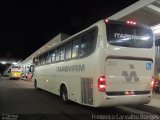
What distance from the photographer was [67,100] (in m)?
13.5

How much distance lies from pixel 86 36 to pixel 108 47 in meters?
1.60

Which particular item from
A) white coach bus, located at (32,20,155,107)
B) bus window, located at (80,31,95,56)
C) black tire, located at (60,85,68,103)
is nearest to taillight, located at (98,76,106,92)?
white coach bus, located at (32,20,155,107)

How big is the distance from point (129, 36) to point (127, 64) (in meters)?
1.03

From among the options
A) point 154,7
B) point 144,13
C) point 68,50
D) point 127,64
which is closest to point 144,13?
point 144,13

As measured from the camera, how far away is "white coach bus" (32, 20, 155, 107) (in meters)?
9.98

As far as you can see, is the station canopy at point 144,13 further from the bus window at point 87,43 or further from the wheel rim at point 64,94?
the wheel rim at point 64,94

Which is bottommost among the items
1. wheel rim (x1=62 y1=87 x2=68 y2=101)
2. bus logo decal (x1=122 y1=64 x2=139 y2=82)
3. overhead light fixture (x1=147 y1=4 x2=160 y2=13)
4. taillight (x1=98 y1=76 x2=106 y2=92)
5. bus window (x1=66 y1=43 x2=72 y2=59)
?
wheel rim (x1=62 y1=87 x2=68 y2=101)

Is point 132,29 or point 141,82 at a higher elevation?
point 132,29

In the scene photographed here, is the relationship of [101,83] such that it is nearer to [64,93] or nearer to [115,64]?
[115,64]

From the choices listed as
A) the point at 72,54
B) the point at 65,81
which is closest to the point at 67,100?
the point at 65,81

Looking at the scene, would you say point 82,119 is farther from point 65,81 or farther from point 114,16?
point 114,16

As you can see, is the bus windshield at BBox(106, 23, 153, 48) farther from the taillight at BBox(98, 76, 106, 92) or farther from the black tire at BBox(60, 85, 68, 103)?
the black tire at BBox(60, 85, 68, 103)

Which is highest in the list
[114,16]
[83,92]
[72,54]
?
[114,16]

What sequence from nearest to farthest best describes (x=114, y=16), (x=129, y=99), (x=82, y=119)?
1. (x=82, y=119)
2. (x=129, y=99)
3. (x=114, y=16)
